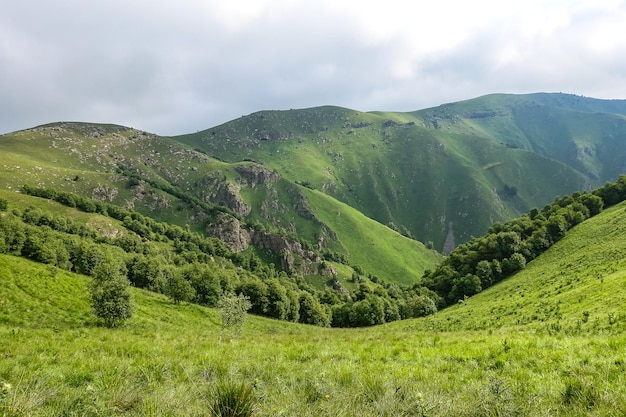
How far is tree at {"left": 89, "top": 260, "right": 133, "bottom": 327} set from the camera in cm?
4122

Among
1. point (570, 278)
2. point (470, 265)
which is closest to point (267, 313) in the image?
point (470, 265)

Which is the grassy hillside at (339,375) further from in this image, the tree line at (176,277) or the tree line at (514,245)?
the tree line at (514,245)

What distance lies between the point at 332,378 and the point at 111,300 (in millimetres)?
42212

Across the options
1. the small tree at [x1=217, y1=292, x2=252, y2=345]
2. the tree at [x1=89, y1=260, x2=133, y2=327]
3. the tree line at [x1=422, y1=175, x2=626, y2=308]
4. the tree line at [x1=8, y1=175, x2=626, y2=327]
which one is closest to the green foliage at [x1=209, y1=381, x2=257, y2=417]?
the small tree at [x1=217, y1=292, x2=252, y2=345]

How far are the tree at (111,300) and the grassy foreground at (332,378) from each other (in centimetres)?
2477

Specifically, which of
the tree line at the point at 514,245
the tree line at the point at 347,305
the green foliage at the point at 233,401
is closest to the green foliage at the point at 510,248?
the tree line at the point at 514,245

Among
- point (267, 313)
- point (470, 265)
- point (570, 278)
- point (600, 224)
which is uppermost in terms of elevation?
point (600, 224)

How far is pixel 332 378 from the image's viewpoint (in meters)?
8.20

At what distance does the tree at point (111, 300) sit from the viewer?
41219 millimetres

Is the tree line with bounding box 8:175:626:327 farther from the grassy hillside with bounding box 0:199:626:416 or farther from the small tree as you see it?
the grassy hillside with bounding box 0:199:626:416

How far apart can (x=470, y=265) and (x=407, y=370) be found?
104 m

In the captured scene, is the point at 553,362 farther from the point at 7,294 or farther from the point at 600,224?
the point at 600,224

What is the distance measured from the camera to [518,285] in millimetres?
66625

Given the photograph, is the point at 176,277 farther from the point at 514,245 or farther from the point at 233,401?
the point at 514,245
